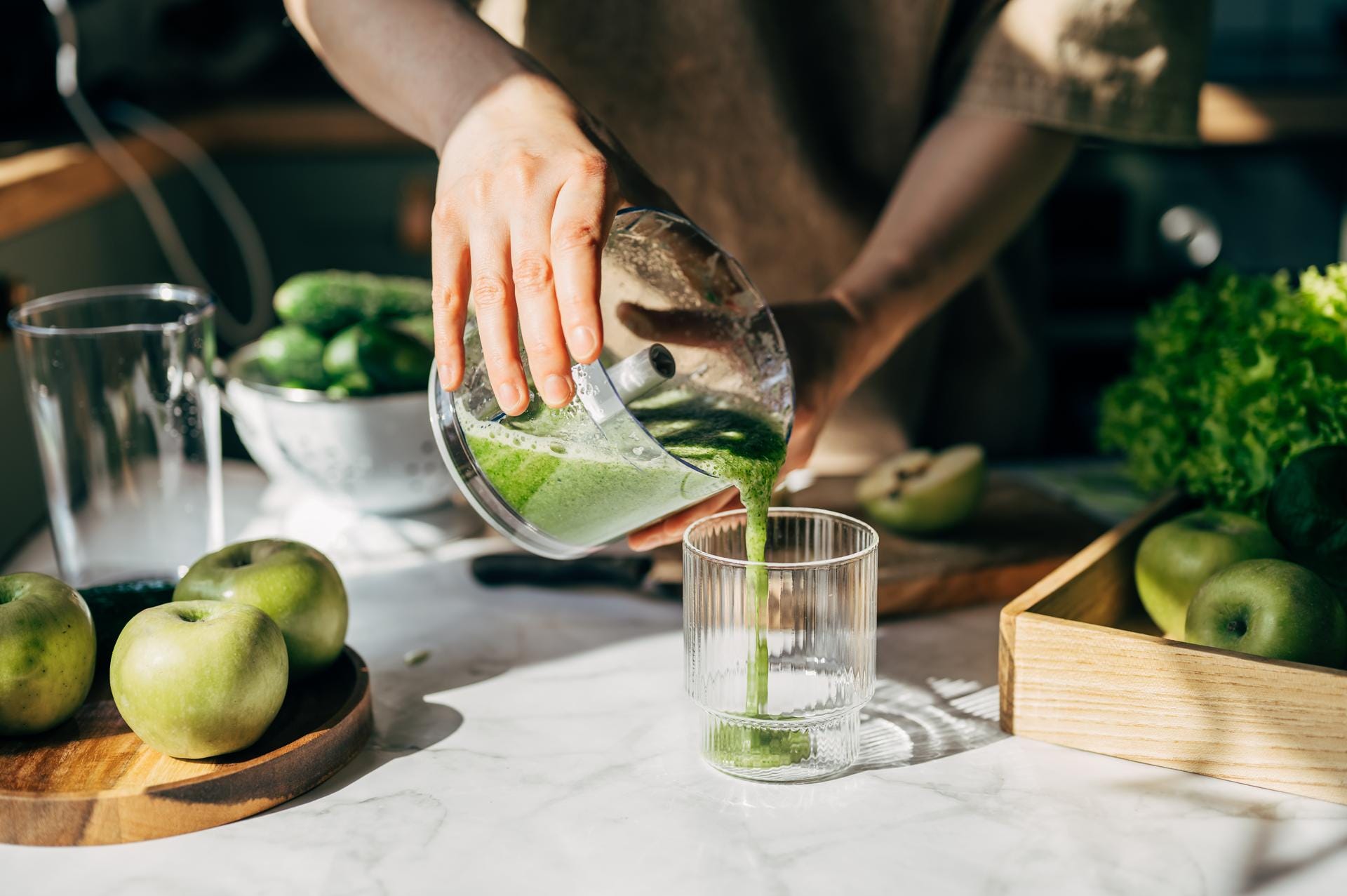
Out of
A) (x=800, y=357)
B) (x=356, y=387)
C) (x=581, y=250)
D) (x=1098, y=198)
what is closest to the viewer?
(x=581, y=250)

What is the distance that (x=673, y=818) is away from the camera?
88 cm

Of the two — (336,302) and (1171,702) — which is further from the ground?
(336,302)

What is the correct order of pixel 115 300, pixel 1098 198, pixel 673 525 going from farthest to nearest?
pixel 1098 198 → pixel 115 300 → pixel 673 525

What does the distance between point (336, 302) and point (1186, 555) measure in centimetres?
99

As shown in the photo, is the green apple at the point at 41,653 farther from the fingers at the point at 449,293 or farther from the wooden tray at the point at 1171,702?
the wooden tray at the point at 1171,702

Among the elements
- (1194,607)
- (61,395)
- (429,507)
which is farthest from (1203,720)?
(61,395)

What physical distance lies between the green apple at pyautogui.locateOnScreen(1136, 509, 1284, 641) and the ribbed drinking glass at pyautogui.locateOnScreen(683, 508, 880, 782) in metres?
0.33

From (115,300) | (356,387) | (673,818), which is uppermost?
(115,300)

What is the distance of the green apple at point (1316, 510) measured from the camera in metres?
1.02

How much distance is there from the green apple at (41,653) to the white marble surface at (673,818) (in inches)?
4.4

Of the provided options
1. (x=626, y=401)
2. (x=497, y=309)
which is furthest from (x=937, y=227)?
(x=497, y=309)

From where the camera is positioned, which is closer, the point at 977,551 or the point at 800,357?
the point at 800,357

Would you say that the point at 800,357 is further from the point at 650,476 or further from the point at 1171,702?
the point at 1171,702

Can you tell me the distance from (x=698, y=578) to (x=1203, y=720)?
39 cm
